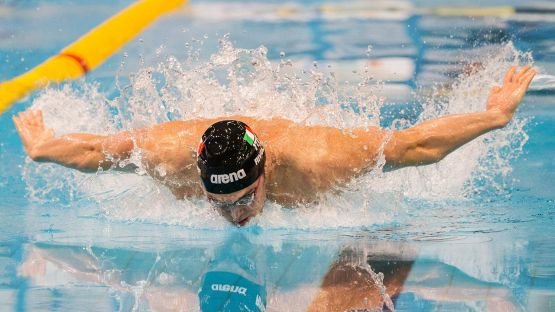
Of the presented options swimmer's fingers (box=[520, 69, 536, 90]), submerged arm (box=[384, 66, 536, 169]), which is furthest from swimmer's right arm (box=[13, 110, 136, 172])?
swimmer's fingers (box=[520, 69, 536, 90])

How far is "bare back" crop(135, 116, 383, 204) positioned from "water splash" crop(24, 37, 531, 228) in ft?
0.35

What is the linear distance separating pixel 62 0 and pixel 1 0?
56 centimetres

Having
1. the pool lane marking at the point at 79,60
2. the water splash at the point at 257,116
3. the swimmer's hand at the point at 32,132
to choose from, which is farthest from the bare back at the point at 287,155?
the pool lane marking at the point at 79,60

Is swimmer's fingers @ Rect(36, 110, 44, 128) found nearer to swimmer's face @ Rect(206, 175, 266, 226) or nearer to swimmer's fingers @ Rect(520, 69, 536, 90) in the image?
swimmer's face @ Rect(206, 175, 266, 226)

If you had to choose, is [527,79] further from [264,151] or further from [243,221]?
[243,221]

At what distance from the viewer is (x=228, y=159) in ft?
9.80

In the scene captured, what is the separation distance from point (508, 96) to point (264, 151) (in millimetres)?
1140

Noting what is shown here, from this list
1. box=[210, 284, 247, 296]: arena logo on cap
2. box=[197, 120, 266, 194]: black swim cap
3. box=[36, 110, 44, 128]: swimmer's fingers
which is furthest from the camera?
box=[36, 110, 44, 128]: swimmer's fingers

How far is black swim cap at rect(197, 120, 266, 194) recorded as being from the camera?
2.99 m

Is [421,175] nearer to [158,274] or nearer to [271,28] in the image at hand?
[158,274]

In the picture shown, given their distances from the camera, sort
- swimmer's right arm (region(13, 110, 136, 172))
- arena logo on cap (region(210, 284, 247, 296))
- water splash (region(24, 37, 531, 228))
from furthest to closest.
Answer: water splash (region(24, 37, 531, 228)) → swimmer's right arm (region(13, 110, 136, 172)) → arena logo on cap (region(210, 284, 247, 296))

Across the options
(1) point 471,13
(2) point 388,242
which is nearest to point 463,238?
(2) point 388,242

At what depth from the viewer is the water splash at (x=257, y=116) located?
3.58 meters

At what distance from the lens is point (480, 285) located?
2727mm
